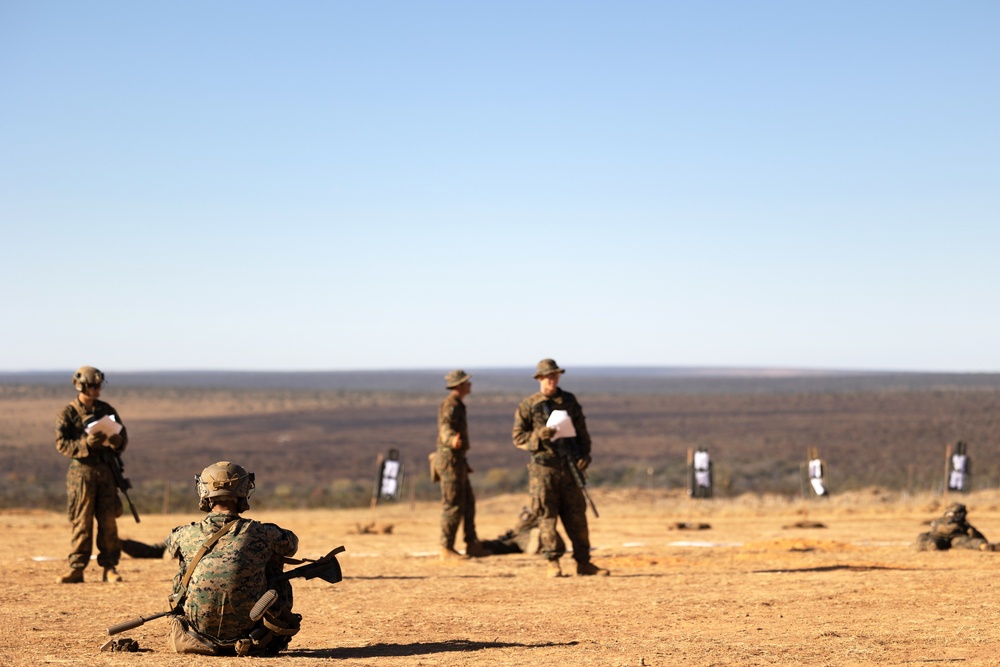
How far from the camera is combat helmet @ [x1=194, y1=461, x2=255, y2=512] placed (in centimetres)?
867

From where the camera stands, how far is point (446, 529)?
16766 mm

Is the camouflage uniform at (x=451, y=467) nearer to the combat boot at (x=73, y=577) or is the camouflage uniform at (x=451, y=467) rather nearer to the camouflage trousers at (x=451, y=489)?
the camouflage trousers at (x=451, y=489)

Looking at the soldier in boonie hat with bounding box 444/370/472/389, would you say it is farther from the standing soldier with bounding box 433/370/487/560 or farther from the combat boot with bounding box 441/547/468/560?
the combat boot with bounding box 441/547/468/560

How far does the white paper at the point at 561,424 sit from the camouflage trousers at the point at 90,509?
15.5 ft

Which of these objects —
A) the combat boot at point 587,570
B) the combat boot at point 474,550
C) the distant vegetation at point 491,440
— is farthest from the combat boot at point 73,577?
the distant vegetation at point 491,440

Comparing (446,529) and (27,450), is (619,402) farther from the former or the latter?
(446,529)

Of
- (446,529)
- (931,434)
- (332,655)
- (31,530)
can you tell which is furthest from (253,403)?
(332,655)

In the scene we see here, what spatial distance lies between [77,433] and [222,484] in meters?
5.63

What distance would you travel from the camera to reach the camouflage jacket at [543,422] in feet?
46.8

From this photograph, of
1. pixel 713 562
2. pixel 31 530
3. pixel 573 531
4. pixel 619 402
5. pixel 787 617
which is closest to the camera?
pixel 787 617

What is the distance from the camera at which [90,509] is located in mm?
13664

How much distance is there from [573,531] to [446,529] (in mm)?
2876

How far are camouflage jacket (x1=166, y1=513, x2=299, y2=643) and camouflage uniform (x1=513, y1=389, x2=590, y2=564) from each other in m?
5.71

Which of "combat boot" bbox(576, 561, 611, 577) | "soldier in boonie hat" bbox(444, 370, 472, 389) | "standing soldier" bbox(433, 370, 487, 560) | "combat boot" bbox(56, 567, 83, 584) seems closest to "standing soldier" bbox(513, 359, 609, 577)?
"combat boot" bbox(576, 561, 611, 577)
